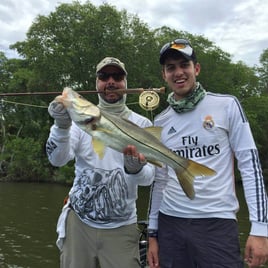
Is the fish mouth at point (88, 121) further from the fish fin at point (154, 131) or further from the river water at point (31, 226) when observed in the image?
the river water at point (31, 226)

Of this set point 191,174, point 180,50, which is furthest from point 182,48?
point 191,174

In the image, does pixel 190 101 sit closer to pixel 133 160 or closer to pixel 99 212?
pixel 133 160

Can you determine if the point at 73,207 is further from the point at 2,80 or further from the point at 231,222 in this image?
the point at 2,80

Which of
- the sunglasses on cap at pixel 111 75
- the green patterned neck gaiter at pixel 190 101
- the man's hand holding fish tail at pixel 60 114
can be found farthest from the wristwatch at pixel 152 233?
the sunglasses on cap at pixel 111 75

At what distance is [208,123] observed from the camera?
3.71 meters

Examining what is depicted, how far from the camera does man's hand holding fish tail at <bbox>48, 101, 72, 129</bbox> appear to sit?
134 inches

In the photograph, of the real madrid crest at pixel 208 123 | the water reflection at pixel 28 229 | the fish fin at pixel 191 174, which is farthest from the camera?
the water reflection at pixel 28 229

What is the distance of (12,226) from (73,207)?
14096mm

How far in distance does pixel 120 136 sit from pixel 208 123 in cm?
90

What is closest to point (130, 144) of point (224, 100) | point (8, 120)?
point (224, 100)

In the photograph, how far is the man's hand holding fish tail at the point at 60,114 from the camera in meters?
3.39

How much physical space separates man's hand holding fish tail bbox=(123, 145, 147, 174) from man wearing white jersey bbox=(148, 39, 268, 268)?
0.42m

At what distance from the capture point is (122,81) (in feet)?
14.4

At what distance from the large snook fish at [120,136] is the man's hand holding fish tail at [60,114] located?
0.20 ft
